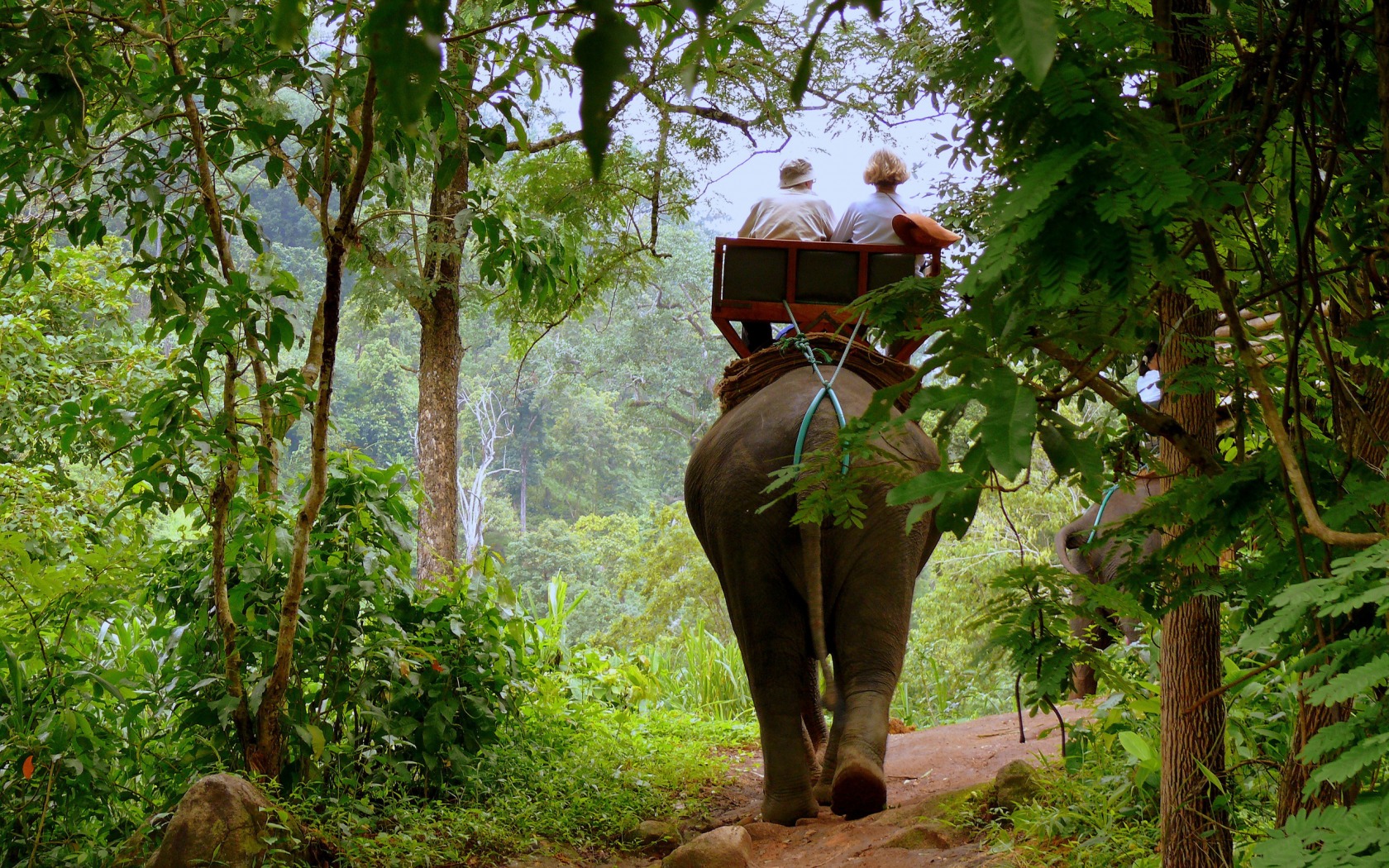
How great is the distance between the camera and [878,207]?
16.7 ft

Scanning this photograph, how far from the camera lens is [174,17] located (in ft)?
11.4

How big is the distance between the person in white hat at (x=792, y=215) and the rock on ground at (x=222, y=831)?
10.6ft

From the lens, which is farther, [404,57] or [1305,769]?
[1305,769]

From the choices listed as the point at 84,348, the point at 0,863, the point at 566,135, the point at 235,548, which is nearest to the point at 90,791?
the point at 0,863

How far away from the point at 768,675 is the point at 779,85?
5031mm

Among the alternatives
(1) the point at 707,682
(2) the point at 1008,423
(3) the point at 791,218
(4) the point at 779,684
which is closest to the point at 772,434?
(4) the point at 779,684

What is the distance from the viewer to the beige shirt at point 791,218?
5242 mm

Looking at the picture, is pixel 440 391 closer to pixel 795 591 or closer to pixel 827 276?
pixel 827 276

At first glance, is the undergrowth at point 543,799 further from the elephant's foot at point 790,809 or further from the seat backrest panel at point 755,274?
the seat backrest panel at point 755,274

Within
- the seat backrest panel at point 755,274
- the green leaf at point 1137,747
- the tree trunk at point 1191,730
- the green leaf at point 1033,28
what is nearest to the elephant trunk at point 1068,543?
the seat backrest panel at point 755,274

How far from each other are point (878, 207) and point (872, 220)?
0.24 feet

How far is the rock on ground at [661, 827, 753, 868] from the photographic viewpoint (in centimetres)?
343

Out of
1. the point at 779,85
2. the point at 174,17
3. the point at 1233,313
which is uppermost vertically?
the point at 779,85

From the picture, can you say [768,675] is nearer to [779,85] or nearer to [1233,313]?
[1233,313]
